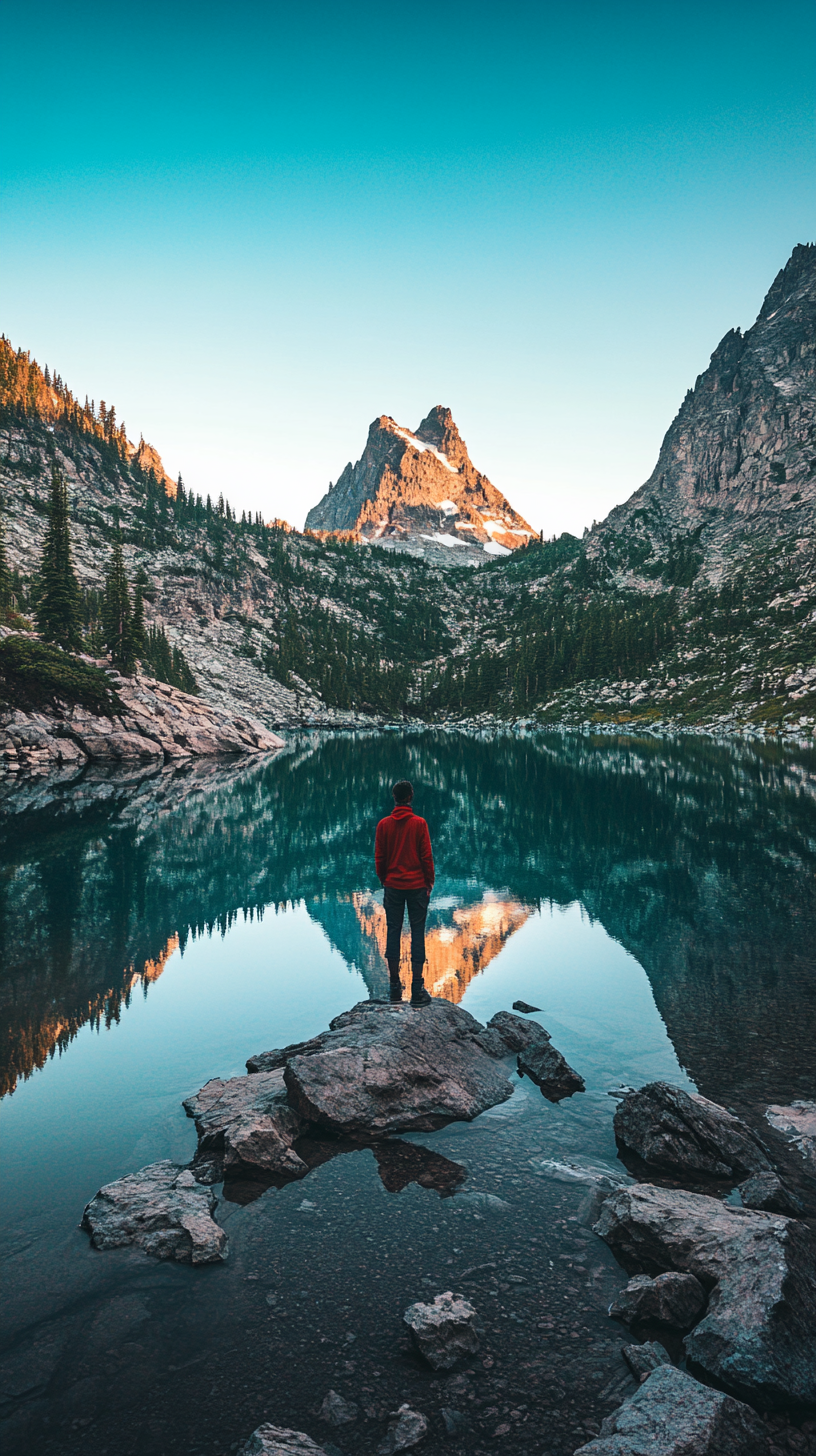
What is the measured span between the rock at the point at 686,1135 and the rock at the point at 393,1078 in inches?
89.1

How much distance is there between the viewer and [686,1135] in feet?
29.7

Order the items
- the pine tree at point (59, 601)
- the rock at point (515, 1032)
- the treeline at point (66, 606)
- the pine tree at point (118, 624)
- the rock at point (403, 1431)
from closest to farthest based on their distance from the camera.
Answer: the rock at point (403, 1431)
the rock at point (515, 1032)
the pine tree at point (59, 601)
the treeline at point (66, 606)
the pine tree at point (118, 624)

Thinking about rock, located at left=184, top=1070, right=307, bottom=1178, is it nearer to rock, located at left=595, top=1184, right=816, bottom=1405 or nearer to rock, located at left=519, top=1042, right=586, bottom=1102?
rock, located at left=595, top=1184, right=816, bottom=1405

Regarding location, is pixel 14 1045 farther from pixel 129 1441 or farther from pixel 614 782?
pixel 614 782

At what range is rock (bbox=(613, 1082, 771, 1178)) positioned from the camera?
8.74 meters

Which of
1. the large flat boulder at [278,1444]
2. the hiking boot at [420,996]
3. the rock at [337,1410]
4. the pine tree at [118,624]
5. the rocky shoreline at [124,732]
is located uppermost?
the pine tree at [118,624]

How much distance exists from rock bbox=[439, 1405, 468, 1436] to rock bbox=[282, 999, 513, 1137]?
4.51 metres

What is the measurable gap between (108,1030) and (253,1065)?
12.4ft

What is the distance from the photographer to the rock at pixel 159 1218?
7105mm

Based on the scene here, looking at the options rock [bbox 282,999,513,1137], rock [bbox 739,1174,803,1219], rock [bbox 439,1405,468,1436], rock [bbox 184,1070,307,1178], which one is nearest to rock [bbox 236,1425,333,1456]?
rock [bbox 439,1405,468,1436]

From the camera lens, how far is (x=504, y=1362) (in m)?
5.66

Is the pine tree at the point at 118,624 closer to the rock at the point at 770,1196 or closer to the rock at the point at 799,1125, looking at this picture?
the rock at the point at 799,1125

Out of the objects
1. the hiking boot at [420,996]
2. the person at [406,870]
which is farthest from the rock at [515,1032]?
the person at [406,870]

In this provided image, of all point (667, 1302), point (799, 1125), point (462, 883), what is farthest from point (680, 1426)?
point (462, 883)
